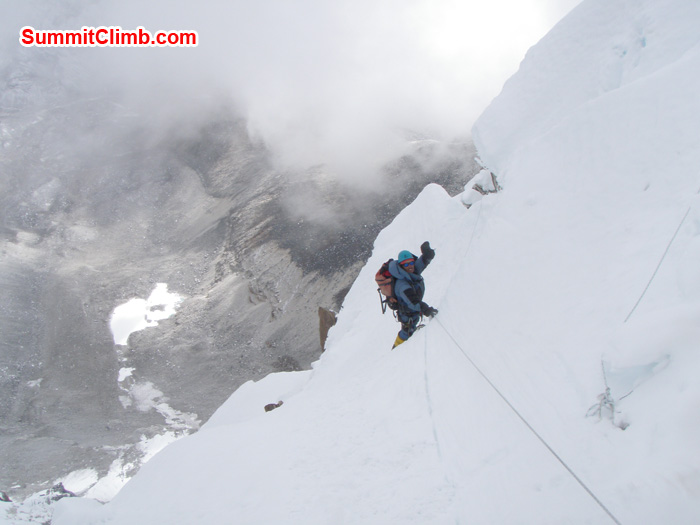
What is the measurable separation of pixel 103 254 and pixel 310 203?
2149cm

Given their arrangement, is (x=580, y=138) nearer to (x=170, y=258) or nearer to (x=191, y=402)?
(x=191, y=402)

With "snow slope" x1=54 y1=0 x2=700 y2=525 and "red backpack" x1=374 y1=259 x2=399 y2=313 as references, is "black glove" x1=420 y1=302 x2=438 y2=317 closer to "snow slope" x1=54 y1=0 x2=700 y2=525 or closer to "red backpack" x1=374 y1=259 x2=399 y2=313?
"snow slope" x1=54 y1=0 x2=700 y2=525

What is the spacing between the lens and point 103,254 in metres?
41.6

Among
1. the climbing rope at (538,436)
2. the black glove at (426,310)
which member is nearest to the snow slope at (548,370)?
the climbing rope at (538,436)

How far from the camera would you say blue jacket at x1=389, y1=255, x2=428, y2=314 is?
777 cm

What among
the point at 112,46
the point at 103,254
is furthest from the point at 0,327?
the point at 112,46

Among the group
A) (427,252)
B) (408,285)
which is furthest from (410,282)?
(427,252)

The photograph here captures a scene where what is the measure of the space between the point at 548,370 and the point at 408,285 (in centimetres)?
324

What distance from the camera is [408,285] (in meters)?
7.85

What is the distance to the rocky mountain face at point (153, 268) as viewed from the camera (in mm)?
25625

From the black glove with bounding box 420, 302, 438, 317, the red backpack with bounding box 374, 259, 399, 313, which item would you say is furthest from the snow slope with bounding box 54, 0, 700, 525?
the red backpack with bounding box 374, 259, 399, 313

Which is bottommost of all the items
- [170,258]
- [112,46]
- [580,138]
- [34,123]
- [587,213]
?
[587,213]

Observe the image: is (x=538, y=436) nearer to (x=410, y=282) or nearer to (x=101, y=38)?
(x=410, y=282)

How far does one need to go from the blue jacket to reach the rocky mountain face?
20124mm
